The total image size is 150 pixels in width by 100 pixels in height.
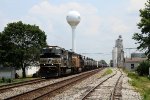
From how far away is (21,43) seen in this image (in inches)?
2124

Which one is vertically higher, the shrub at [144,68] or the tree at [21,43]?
the tree at [21,43]

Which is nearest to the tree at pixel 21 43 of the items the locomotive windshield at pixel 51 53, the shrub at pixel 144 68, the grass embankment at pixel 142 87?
the locomotive windshield at pixel 51 53

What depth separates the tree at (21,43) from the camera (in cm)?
5294

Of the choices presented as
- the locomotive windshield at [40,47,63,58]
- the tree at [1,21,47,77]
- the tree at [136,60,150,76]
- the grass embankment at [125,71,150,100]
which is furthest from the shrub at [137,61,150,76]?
the locomotive windshield at [40,47,63,58]

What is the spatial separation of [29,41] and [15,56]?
3130mm

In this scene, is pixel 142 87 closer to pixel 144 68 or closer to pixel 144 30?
pixel 144 30

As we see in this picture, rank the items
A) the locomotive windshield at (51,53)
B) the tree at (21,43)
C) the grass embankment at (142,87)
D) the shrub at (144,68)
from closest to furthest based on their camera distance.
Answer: the grass embankment at (142,87) < the locomotive windshield at (51,53) < the tree at (21,43) < the shrub at (144,68)

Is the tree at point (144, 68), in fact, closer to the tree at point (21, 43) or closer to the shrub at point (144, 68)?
the shrub at point (144, 68)

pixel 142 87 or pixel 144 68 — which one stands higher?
pixel 144 68

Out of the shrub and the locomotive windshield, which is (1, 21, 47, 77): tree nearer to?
the locomotive windshield

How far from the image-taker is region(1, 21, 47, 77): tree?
52938 mm

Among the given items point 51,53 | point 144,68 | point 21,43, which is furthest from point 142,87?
point 144,68

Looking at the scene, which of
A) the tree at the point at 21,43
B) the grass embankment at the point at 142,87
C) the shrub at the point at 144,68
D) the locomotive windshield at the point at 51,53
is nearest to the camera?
the grass embankment at the point at 142,87

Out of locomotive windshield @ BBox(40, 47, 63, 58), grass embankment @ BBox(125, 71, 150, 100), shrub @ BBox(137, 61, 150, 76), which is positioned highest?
locomotive windshield @ BBox(40, 47, 63, 58)
